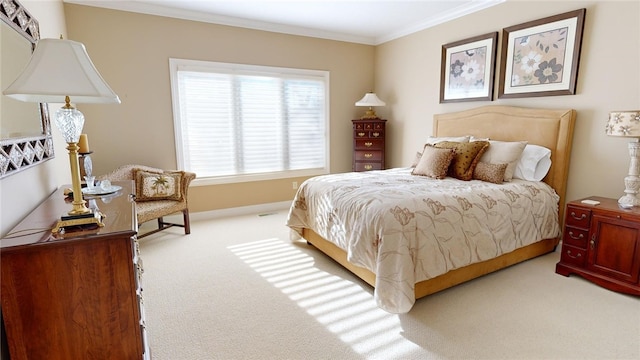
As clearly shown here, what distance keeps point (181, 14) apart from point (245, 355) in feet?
12.7

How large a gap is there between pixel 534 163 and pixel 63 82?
142 inches

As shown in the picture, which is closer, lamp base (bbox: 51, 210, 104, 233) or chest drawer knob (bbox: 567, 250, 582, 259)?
lamp base (bbox: 51, 210, 104, 233)

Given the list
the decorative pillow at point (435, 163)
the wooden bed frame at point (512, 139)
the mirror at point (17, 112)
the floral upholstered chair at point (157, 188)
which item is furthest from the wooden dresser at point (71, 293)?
the decorative pillow at point (435, 163)

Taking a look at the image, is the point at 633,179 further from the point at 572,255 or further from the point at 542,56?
the point at 542,56

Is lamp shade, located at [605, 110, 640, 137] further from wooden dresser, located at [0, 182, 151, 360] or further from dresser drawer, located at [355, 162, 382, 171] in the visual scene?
wooden dresser, located at [0, 182, 151, 360]

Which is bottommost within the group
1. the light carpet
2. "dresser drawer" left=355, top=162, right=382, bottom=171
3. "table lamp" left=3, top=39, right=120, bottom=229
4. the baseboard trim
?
the light carpet

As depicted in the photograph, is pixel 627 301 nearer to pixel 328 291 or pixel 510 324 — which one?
pixel 510 324

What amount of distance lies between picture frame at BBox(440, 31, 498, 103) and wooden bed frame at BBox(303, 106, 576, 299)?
257 millimetres

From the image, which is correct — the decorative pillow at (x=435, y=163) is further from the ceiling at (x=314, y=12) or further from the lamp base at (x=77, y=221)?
the lamp base at (x=77, y=221)

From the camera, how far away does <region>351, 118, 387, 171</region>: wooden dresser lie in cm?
489

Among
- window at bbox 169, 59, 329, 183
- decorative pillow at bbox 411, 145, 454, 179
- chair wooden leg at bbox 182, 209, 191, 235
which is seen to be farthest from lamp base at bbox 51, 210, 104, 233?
window at bbox 169, 59, 329, 183

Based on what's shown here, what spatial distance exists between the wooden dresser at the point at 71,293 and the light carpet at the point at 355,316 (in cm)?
62

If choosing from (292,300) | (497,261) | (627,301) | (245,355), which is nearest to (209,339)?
(245,355)

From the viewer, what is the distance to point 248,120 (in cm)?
451
